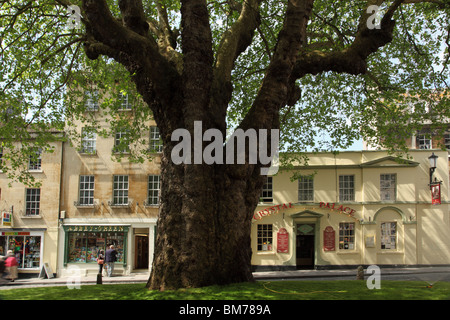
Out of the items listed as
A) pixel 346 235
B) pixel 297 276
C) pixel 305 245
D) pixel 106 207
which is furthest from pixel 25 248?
pixel 346 235

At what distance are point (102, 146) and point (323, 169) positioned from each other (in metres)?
14.1

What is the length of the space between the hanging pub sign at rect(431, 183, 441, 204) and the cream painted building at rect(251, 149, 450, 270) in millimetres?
1169

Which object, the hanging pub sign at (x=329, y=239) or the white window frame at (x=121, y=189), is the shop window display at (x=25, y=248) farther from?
the hanging pub sign at (x=329, y=239)

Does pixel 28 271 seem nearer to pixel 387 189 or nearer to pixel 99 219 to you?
pixel 99 219

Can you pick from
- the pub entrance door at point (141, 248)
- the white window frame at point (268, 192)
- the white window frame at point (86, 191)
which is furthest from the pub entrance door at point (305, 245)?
the white window frame at point (86, 191)

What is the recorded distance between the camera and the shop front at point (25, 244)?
2539 cm

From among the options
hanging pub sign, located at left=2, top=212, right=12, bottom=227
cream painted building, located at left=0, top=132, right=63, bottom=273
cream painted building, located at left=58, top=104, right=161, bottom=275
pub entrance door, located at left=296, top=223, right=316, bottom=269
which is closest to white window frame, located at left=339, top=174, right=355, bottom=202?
pub entrance door, located at left=296, top=223, right=316, bottom=269

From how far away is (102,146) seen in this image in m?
26.3

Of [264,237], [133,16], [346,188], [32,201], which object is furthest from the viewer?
[32,201]

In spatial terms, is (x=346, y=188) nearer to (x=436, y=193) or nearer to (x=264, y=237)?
(x=436, y=193)

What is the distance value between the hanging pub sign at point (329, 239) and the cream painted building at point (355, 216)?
0.19 ft

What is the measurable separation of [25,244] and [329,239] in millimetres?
18828

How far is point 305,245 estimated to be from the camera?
2578 cm
